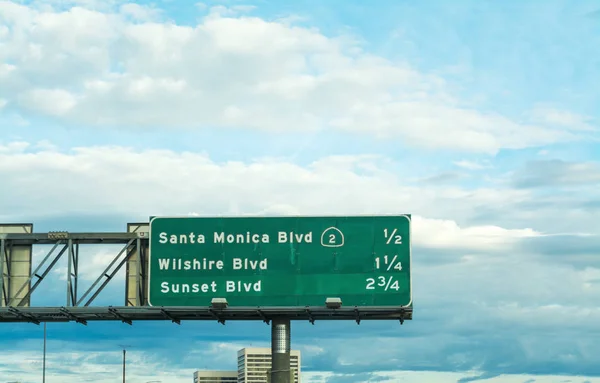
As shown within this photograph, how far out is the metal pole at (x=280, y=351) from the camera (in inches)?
1634

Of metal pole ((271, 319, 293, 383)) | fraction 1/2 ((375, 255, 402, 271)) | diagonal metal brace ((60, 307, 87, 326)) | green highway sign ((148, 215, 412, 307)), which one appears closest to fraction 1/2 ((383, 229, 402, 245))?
green highway sign ((148, 215, 412, 307))

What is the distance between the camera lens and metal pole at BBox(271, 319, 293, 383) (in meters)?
41.5

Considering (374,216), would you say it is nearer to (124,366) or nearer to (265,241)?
(265,241)

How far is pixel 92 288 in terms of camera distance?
41656 millimetres

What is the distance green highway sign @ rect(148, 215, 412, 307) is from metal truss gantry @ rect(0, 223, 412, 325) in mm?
677

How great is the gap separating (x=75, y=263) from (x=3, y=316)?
3748 mm

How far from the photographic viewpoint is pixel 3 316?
139 ft

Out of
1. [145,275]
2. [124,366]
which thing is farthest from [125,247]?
[124,366]

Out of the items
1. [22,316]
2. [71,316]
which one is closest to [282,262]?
[71,316]

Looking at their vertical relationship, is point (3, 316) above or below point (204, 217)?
below

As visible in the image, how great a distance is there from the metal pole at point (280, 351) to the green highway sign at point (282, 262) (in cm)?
160

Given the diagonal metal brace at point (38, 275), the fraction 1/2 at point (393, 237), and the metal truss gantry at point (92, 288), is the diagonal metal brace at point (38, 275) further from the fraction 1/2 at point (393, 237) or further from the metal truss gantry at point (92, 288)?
the fraction 1/2 at point (393, 237)

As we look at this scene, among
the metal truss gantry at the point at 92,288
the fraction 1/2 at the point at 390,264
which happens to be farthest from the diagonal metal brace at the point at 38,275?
the fraction 1/2 at the point at 390,264

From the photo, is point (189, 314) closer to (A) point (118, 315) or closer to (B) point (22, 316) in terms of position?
(A) point (118, 315)
